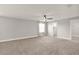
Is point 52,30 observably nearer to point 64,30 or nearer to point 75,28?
point 64,30

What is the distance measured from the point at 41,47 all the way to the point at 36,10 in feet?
3.06

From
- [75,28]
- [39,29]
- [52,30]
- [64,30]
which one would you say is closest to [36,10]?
[39,29]

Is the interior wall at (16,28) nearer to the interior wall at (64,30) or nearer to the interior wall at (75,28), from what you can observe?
the interior wall at (64,30)

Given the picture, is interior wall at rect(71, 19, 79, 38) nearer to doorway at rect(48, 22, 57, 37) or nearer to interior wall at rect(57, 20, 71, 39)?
interior wall at rect(57, 20, 71, 39)

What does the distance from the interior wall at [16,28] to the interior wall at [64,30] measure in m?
0.60

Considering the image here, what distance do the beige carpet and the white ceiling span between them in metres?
0.60

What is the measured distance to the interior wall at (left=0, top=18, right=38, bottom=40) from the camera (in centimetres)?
216

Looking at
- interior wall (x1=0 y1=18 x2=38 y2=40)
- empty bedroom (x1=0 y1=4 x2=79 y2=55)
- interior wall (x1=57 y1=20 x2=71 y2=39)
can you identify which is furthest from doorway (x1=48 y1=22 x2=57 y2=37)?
interior wall (x1=0 y1=18 x2=38 y2=40)

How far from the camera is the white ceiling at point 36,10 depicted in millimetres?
2094

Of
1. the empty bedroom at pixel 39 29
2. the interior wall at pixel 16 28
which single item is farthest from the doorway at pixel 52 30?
the interior wall at pixel 16 28

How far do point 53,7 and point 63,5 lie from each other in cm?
23

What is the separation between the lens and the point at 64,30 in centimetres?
234
